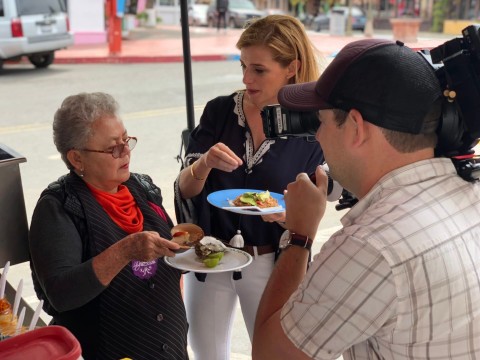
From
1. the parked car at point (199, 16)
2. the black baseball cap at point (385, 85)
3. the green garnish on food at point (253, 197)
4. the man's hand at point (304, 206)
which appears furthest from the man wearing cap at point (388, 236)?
the parked car at point (199, 16)

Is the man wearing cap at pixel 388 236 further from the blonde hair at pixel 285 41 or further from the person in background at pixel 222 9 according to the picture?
the person in background at pixel 222 9

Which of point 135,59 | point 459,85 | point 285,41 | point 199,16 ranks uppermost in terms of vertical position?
point 459,85

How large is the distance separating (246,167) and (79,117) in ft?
2.48

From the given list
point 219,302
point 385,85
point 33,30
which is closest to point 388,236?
point 385,85

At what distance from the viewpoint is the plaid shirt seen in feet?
4.41

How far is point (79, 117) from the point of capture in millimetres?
2430

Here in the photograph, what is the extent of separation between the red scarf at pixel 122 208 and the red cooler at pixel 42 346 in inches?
34.6

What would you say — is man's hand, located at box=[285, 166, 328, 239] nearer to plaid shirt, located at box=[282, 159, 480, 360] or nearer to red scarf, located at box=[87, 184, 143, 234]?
plaid shirt, located at box=[282, 159, 480, 360]

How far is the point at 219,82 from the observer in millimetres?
12641

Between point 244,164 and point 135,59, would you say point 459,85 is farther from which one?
point 135,59

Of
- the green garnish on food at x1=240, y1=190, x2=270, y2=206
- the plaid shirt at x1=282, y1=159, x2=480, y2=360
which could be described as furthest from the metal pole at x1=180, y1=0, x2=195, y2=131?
the plaid shirt at x1=282, y1=159, x2=480, y2=360

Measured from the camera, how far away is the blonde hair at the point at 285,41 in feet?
9.05

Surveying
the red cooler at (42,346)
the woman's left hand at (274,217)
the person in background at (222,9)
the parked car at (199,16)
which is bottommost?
the parked car at (199,16)

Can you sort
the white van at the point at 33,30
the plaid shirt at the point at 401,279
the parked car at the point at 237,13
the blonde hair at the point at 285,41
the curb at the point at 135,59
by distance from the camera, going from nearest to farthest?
1. the plaid shirt at the point at 401,279
2. the blonde hair at the point at 285,41
3. the white van at the point at 33,30
4. the curb at the point at 135,59
5. the parked car at the point at 237,13
